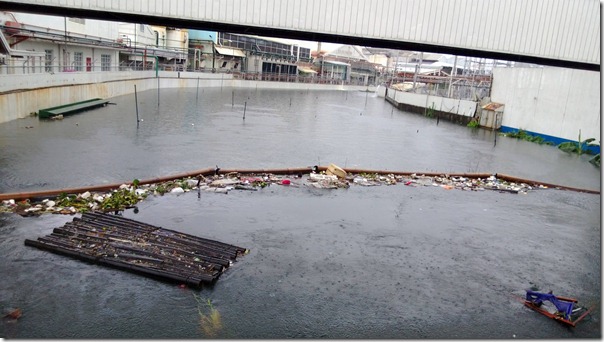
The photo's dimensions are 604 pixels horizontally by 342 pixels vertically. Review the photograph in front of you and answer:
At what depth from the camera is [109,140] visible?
629 inches

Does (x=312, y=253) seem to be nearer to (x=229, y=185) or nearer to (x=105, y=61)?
(x=229, y=185)

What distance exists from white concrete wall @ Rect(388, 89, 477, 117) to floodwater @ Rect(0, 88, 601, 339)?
15908 millimetres

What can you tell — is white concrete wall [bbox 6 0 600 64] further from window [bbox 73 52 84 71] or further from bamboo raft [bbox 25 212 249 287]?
window [bbox 73 52 84 71]

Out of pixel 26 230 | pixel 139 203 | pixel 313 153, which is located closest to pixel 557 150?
pixel 313 153

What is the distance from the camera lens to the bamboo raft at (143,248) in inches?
257

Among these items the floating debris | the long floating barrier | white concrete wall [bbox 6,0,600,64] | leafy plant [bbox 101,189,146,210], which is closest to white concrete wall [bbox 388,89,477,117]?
the long floating barrier

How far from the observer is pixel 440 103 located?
3647cm

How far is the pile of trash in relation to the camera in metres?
8.99

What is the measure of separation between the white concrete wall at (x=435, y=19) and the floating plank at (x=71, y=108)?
43.5 feet

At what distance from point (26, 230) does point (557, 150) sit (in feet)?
76.0

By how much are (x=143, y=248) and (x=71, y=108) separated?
59.2 feet

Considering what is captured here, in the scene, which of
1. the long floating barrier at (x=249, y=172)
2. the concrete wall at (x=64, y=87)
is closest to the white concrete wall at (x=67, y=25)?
the concrete wall at (x=64, y=87)

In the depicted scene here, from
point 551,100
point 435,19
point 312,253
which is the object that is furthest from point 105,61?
point 312,253

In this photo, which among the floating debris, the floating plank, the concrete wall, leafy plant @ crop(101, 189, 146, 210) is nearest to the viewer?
the floating debris
